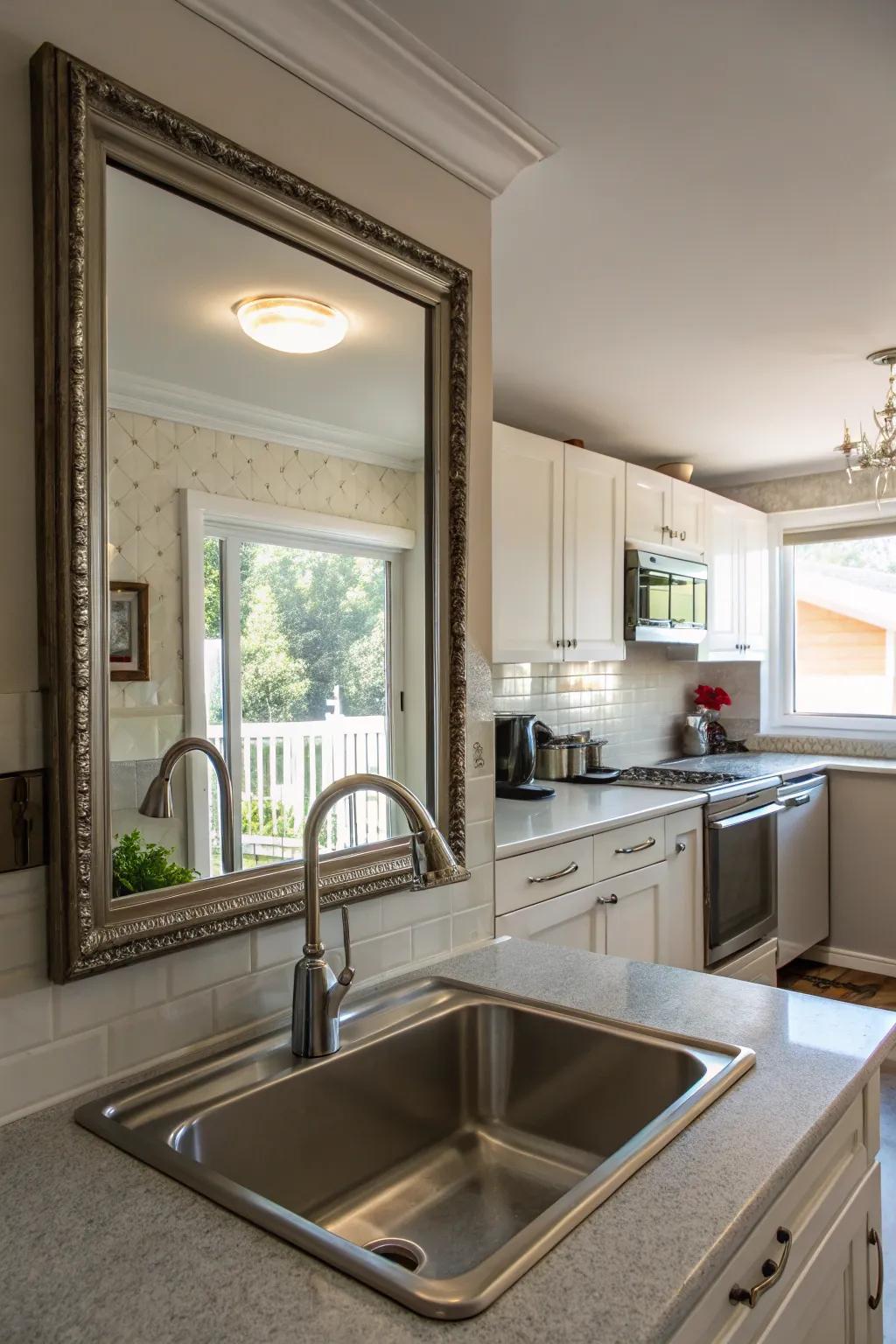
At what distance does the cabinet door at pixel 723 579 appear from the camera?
13.7 ft

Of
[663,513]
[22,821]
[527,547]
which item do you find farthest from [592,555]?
[22,821]

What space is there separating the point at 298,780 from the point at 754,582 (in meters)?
3.70

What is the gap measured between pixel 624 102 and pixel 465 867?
1.40 meters

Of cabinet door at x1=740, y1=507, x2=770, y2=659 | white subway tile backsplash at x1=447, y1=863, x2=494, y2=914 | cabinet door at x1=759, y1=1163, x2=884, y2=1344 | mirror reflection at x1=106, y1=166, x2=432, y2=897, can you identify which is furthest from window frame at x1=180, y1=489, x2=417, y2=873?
cabinet door at x1=740, y1=507, x2=770, y2=659

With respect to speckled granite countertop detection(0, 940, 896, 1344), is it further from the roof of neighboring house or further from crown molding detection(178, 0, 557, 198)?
the roof of neighboring house

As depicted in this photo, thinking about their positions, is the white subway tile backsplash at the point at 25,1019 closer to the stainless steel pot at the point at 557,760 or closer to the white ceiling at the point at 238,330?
the white ceiling at the point at 238,330

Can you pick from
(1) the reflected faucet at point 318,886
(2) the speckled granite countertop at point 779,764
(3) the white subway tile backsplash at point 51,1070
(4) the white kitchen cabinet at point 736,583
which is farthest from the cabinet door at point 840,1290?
(4) the white kitchen cabinet at point 736,583

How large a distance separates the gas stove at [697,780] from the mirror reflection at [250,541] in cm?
187

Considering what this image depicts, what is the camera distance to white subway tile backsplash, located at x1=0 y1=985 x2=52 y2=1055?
1.02 m

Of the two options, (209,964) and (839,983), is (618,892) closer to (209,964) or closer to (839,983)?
(209,964)

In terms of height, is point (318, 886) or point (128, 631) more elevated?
point (128, 631)

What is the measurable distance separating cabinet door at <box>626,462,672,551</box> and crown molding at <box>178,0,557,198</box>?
1920 millimetres

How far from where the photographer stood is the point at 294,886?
1.34 metres

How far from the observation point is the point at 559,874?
2307mm
